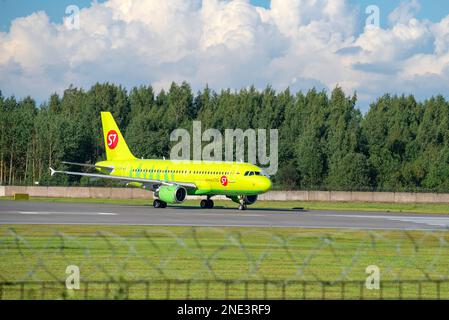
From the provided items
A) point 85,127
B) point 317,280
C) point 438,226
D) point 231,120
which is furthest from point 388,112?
point 317,280

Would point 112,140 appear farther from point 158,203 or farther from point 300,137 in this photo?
point 300,137

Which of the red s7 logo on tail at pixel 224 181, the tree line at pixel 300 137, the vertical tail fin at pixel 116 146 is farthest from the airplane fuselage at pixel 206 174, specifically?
the tree line at pixel 300 137

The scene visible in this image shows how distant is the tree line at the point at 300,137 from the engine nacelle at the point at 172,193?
44.6 meters

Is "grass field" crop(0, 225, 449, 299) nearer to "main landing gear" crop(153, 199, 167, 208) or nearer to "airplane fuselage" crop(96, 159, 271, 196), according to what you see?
"airplane fuselage" crop(96, 159, 271, 196)

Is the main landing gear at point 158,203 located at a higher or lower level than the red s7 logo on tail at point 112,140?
lower

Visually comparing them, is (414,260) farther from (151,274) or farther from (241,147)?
(241,147)

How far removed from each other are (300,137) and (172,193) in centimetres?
6877

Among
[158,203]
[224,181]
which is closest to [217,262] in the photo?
[224,181]

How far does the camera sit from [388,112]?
149500mm

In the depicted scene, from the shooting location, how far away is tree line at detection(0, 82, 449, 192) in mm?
128250

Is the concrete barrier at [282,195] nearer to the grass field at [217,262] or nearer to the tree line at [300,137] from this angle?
the tree line at [300,137]

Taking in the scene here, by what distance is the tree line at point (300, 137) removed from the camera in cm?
12825

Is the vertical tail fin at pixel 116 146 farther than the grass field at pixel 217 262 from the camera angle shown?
Yes
